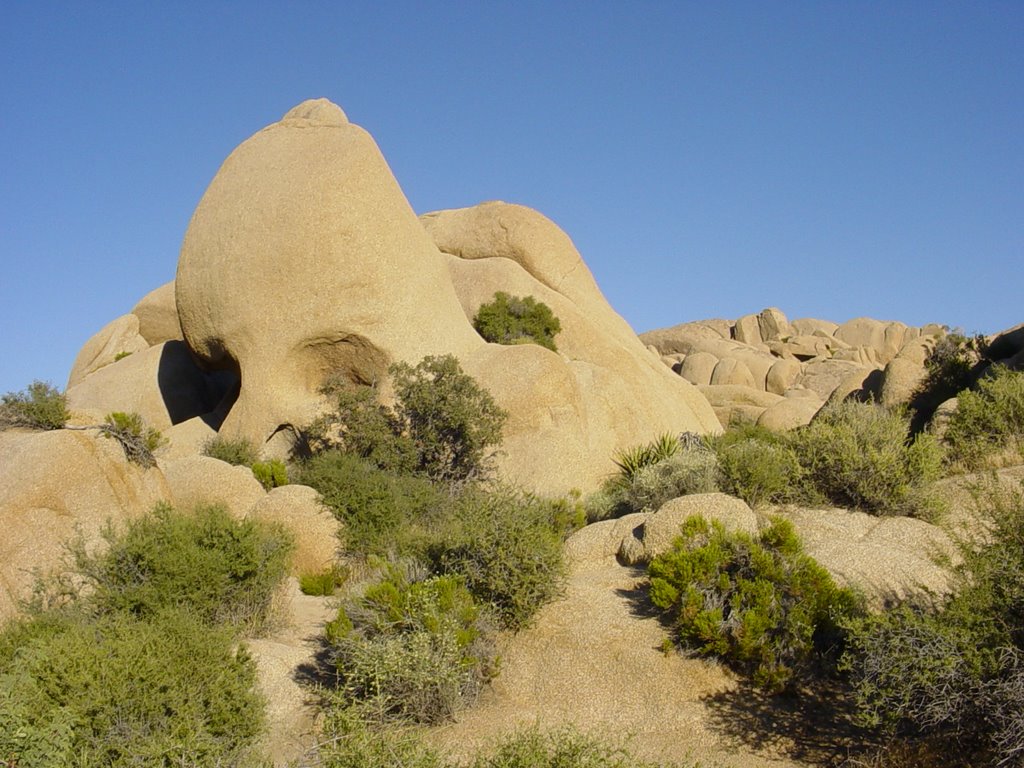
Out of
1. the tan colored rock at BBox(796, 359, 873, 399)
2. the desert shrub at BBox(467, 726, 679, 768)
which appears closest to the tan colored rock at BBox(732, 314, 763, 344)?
the tan colored rock at BBox(796, 359, 873, 399)

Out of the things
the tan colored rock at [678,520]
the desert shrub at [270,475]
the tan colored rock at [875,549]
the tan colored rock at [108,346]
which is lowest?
the tan colored rock at [875,549]

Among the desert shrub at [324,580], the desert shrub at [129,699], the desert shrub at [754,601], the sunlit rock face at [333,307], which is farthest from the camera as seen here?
the sunlit rock face at [333,307]

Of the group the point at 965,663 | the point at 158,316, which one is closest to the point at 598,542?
the point at 965,663

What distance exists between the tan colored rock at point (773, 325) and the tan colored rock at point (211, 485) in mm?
39593

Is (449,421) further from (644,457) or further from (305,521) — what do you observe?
(305,521)

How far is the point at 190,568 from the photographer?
941cm

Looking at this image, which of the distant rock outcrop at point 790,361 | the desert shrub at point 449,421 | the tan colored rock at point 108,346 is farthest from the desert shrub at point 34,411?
the distant rock outcrop at point 790,361

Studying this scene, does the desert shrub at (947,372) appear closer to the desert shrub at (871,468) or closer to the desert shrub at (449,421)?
the desert shrub at (871,468)

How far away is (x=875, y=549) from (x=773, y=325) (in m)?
41.2

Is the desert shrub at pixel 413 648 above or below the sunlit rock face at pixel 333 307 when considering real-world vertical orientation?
below

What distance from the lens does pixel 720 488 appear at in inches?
473

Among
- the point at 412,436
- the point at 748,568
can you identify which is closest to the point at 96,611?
the point at 748,568

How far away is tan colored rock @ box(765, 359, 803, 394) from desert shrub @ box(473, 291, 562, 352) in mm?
18569

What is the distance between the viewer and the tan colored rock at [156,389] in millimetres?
22203
